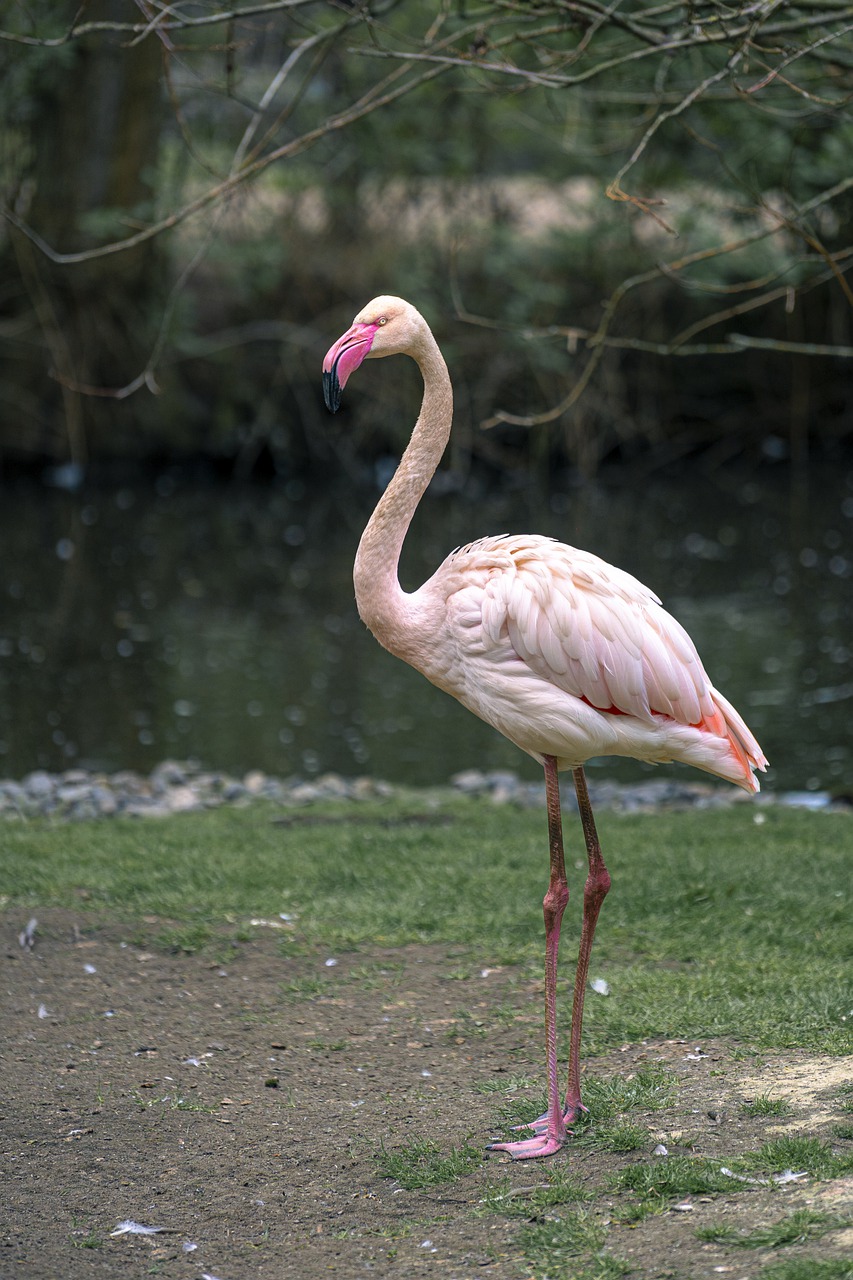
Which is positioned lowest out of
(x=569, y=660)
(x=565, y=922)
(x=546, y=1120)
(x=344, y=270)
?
(x=546, y=1120)

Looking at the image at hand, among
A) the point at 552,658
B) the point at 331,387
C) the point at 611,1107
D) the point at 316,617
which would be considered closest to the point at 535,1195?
the point at 611,1107

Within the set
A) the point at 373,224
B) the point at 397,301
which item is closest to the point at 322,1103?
the point at 397,301

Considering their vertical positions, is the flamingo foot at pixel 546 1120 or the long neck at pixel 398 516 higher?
the long neck at pixel 398 516

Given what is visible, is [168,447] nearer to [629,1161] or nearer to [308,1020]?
[308,1020]

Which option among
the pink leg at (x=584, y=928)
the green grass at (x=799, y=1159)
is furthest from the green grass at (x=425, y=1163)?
the green grass at (x=799, y=1159)

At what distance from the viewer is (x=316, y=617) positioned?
1313 cm

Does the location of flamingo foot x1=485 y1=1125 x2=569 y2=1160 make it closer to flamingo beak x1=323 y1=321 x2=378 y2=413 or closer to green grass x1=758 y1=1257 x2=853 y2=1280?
green grass x1=758 y1=1257 x2=853 y2=1280

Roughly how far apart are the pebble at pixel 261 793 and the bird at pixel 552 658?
3876 millimetres

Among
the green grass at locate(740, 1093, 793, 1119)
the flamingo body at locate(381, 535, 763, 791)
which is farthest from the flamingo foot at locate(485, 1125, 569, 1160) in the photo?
the flamingo body at locate(381, 535, 763, 791)

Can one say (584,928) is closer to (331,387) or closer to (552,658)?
(552,658)

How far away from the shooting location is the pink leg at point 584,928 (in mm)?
3895

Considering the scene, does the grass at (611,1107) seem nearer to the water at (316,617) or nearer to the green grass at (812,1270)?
the green grass at (812,1270)

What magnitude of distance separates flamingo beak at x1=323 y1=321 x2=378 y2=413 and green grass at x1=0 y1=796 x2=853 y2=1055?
2.10 meters

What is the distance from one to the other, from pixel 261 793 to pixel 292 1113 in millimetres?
4524
